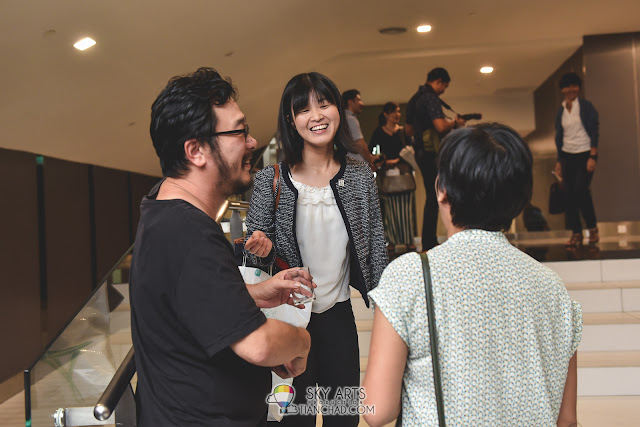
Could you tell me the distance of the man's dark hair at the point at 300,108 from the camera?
2.21 m

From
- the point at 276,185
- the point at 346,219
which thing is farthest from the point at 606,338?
the point at 276,185

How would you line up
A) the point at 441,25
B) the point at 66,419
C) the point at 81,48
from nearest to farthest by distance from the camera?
1. the point at 66,419
2. the point at 81,48
3. the point at 441,25

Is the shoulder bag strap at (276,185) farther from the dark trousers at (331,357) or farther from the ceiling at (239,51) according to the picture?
the ceiling at (239,51)

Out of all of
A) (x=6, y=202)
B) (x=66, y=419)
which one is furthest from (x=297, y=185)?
(x=6, y=202)

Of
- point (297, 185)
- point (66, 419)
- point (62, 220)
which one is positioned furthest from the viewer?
point (62, 220)

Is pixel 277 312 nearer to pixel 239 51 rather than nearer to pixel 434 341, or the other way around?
pixel 434 341

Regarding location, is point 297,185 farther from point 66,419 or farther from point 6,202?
point 6,202

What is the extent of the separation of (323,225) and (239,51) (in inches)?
234

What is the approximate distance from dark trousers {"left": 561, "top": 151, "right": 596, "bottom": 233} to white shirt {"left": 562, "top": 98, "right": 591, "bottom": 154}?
0.07m

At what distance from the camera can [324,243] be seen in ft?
→ 6.94

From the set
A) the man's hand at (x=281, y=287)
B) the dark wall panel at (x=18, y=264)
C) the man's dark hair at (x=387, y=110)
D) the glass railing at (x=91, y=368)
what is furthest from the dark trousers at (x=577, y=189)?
the dark wall panel at (x=18, y=264)

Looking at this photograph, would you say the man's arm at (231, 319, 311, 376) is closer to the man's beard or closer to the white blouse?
the man's beard

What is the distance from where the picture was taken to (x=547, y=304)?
1115mm

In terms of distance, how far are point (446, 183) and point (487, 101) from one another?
39.4 ft
